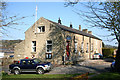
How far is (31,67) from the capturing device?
13.3 meters

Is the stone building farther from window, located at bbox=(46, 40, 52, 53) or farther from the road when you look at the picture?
the road

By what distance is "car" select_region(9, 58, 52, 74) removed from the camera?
13.0 metres

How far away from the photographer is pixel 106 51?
1415 inches

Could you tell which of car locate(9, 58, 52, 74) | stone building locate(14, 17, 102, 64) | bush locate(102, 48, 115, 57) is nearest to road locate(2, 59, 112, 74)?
car locate(9, 58, 52, 74)

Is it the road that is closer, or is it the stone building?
the road

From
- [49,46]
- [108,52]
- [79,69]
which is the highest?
[49,46]

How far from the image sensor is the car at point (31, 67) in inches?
510

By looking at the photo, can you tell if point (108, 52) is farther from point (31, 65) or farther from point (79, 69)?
point (31, 65)

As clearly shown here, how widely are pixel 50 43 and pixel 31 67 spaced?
7348 millimetres

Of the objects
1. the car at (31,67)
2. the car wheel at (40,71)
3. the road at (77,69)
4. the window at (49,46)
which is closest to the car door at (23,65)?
the car at (31,67)

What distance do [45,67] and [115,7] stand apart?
801 centimetres

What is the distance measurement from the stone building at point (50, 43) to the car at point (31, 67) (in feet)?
19.2

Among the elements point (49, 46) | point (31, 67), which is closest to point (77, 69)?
point (31, 67)

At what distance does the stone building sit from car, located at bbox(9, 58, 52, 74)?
5.86 meters
